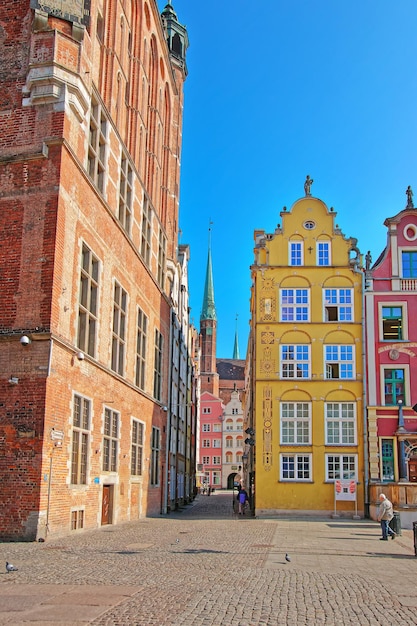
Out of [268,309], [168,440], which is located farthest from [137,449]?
[268,309]

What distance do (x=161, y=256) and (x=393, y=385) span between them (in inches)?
541

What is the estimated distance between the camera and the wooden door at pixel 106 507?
24.1 metres

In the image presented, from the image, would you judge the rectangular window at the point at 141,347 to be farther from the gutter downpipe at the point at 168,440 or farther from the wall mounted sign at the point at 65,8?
the wall mounted sign at the point at 65,8

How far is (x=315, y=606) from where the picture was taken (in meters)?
9.62

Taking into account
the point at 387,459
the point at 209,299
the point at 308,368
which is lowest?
the point at 387,459

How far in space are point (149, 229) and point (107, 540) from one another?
18.6 m

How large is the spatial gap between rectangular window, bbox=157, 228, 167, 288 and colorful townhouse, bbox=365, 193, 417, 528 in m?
10.6

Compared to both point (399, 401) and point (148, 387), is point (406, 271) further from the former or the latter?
point (148, 387)

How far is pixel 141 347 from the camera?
31.3 m

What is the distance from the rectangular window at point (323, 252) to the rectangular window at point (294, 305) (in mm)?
1769

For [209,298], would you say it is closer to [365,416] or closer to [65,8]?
[365,416]

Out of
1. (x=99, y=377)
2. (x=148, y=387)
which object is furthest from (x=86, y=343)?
(x=148, y=387)

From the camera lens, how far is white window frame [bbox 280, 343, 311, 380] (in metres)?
35.0

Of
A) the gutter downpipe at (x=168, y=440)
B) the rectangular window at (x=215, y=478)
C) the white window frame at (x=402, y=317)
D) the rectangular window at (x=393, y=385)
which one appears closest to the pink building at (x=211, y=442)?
the rectangular window at (x=215, y=478)
